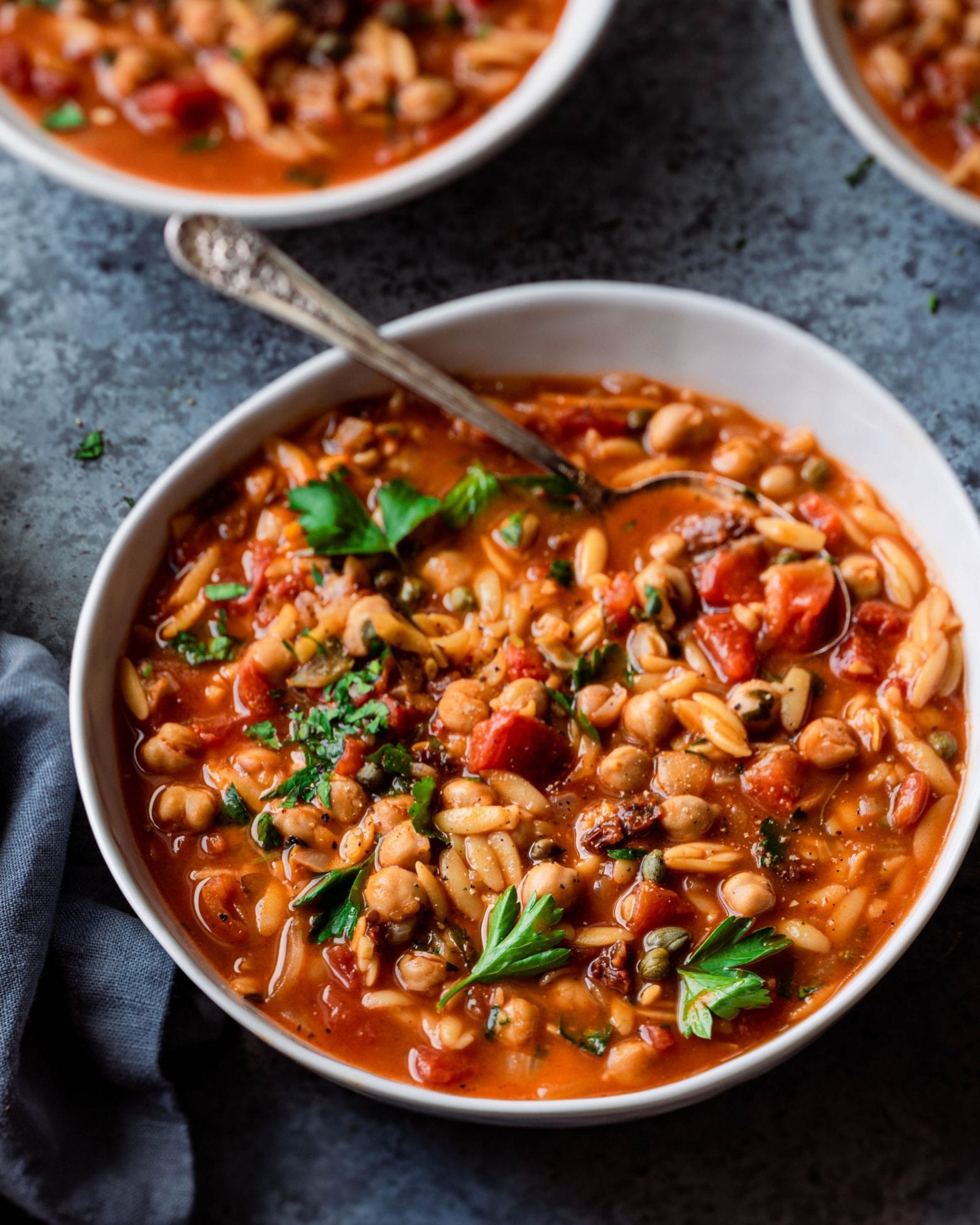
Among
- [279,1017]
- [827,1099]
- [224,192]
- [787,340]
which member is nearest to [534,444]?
[787,340]

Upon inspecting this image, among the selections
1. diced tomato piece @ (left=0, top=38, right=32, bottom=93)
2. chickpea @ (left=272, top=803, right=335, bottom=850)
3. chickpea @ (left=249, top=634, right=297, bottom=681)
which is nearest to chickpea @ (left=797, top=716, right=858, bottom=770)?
chickpea @ (left=272, top=803, right=335, bottom=850)

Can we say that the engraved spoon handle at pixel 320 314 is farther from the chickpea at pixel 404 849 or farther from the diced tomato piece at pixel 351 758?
the chickpea at pixel 404 849

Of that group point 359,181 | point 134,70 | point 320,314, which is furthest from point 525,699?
point 134,70

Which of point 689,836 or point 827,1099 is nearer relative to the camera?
point 689,836

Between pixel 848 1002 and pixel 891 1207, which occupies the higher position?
pixel 848 1002

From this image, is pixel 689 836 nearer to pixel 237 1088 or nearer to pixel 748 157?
pixel 237 1088

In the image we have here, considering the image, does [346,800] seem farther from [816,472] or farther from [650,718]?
[816,472]

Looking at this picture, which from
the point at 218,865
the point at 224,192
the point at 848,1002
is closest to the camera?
the point at 848,1002
